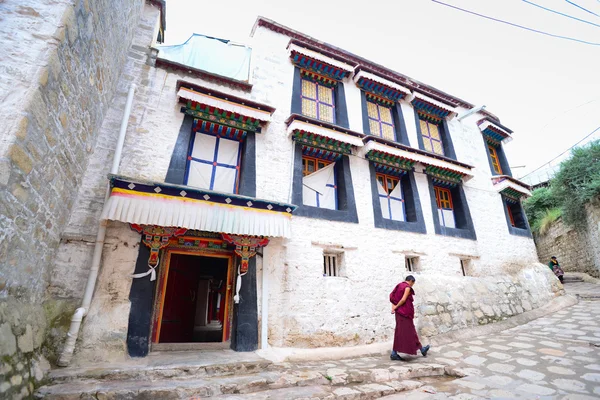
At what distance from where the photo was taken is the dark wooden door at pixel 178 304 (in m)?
5.26

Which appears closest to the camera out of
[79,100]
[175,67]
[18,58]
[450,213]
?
[18,58]

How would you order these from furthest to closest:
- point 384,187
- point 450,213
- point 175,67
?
point 450,213 < point 384,187 < point 175,67

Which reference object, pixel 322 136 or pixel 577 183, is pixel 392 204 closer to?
pixel 322 136

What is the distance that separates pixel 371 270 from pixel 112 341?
5073 mm

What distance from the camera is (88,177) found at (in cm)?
472

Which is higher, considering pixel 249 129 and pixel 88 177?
pixel 249 129

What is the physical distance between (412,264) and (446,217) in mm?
2454

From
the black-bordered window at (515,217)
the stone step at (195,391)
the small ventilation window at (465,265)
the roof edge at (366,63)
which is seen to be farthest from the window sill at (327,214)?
the black-bordered window at (515,217)

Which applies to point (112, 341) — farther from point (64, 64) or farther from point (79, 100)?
point (64, 64)

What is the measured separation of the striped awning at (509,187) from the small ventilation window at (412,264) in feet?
16.3

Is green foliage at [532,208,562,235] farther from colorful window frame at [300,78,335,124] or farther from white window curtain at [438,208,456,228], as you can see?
colorful window frame at [300,78,335,124]

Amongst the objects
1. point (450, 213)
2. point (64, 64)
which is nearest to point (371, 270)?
point (450, 213)

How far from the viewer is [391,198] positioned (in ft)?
25.8

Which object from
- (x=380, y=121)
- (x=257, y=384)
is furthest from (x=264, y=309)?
(x=380, y=121)
